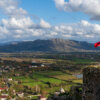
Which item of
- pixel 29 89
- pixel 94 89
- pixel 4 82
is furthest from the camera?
pixel 4 82

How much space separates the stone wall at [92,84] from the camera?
9.85 metres

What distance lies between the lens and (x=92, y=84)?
9.90 m

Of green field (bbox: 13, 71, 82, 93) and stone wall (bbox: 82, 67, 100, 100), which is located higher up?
stone wall (bbox: 82, 67, 100, 100)

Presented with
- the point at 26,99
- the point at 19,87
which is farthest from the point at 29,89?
the point at 26,99

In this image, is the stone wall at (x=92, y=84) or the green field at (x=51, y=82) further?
the green field at (x=51, y=82)

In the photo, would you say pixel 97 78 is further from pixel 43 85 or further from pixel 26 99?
pixel 43 85

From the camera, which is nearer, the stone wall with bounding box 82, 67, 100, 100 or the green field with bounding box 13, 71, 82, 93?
the stone wall with bounding box 82, 67, 100, 100

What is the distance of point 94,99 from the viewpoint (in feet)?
32.4

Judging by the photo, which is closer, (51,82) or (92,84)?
(92,84)

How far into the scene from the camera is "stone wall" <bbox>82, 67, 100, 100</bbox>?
32.3 feet

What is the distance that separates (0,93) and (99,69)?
201ft

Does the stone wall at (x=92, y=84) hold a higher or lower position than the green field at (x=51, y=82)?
higher

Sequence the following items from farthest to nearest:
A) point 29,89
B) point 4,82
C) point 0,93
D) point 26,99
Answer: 1. point 4,82
2. point 29,89
3. point 0,93
4. point 26,99

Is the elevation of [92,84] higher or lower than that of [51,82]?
higher
